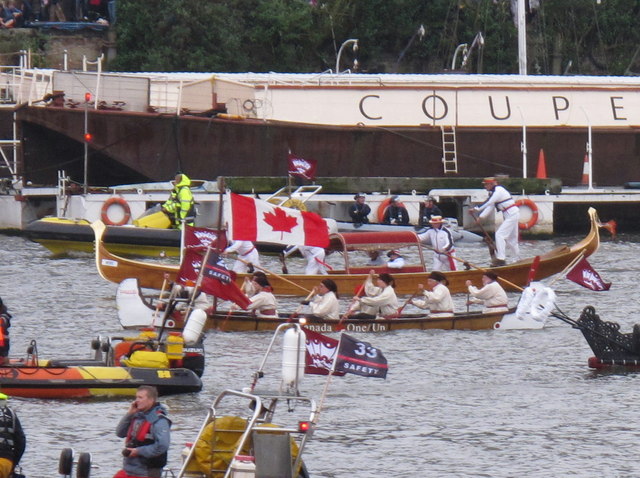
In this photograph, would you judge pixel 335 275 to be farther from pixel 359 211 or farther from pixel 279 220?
pixel 359 211

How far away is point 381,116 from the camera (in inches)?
1522

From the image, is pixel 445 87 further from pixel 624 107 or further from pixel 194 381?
pixel 194 381

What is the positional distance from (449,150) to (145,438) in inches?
1044

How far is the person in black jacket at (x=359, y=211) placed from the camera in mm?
34094

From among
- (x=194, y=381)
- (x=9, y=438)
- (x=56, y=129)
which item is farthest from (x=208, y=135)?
(x=9, y=438)

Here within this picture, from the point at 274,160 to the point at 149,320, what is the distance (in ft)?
51.5

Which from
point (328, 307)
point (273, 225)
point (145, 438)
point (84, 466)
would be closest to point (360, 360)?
point (145, 438)

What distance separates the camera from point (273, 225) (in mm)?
22641

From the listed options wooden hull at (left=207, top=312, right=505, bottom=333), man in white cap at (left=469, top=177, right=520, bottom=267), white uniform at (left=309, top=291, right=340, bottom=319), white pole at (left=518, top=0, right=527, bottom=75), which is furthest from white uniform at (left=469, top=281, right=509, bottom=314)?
white pole at (left=518, top=0, right=527, bottom=75)

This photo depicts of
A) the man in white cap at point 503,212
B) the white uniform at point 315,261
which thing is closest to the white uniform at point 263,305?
the white uniform at point 315,261

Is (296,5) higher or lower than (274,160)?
higher

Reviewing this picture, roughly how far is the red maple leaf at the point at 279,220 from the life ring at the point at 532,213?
14.2 meters

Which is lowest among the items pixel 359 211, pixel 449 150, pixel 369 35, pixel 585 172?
pixel 359 211

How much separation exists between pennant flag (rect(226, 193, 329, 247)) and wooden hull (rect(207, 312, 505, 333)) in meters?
1.23
